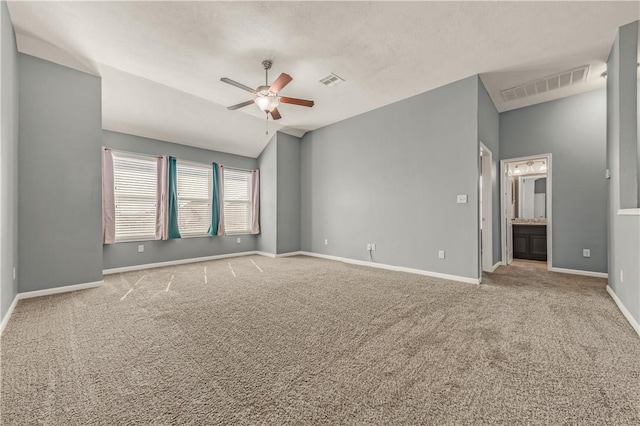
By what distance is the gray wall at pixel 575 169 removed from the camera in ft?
14.2

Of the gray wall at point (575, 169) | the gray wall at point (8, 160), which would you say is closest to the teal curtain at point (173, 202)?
the gray wall at point (8, 160)

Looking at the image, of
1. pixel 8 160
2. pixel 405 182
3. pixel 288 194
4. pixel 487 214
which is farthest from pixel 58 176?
pixel 487 214

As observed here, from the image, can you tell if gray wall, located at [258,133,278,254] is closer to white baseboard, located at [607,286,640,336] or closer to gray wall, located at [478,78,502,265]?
gray wall, located at [478,78,502,265]

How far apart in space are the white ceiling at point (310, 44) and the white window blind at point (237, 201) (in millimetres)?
2214

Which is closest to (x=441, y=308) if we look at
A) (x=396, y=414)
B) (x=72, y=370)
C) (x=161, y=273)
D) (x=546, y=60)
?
(x=396, y=414)

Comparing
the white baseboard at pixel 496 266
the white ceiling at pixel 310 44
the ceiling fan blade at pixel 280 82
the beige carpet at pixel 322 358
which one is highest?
the white ceiling at pixel 310 44

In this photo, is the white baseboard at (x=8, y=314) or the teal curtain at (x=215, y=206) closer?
the white baseboard at (x=8, y=314)

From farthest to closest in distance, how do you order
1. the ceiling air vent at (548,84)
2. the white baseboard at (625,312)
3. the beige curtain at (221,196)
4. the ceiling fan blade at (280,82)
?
the beige curtain at (221,196)
the ceiling air vent at (548,84)
the ceiling fan blade at (280,82)
the white baseboard at (625,312)

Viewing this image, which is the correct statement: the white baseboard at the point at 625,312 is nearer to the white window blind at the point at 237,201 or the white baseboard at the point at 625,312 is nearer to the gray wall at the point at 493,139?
the gray wall at the point at 493,139

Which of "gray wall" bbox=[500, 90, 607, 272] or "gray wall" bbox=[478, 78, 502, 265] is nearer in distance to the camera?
"gray wall" bbox=[478, 78, 502, 265]

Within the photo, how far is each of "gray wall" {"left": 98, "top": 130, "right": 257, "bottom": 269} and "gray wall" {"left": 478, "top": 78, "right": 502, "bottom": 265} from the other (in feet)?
17.0

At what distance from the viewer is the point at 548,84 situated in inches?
163

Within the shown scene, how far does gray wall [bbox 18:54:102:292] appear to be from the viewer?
3217 mm

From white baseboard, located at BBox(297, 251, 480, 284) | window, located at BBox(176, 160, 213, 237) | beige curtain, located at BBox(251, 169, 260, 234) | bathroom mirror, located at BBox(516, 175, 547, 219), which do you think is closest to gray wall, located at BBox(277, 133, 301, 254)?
white baseboard, located at BBox(297, 251, 480, 284)
